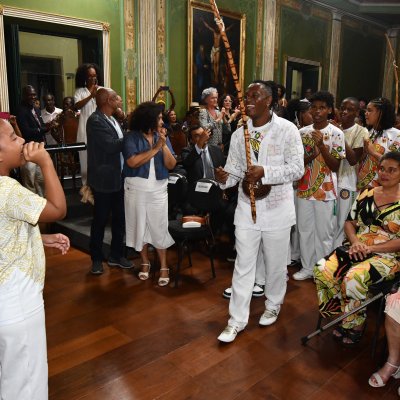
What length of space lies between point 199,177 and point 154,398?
96.7 inches

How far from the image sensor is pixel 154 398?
2.42 m

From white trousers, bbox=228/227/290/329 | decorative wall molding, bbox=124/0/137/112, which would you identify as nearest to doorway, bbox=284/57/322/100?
decorative wall molding, bbox=124/0/137/112

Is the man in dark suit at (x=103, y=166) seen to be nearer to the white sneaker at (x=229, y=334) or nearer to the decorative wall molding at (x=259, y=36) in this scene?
the white sneaker at (x=229, y=334)

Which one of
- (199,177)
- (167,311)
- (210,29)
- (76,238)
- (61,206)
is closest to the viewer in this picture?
(61,206)

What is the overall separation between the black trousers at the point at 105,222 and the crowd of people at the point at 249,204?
0.01 m

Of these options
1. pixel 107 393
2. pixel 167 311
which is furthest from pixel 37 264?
pixel 167 311

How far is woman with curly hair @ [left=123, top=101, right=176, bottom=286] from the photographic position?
3727 mm

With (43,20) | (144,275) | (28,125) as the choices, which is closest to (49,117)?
(28,125)

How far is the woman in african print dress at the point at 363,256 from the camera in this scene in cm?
277

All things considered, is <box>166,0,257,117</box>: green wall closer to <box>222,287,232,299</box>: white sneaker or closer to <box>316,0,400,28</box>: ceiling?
<box>316,0,400,28</box>: ceiling

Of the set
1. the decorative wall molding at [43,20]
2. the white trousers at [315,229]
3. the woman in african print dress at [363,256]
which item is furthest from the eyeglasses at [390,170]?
the decorative wall molding at [43,20]

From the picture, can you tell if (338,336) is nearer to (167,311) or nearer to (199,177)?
(167,311)

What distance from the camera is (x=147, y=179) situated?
3.79 metres

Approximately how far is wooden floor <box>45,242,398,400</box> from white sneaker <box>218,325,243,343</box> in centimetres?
4
